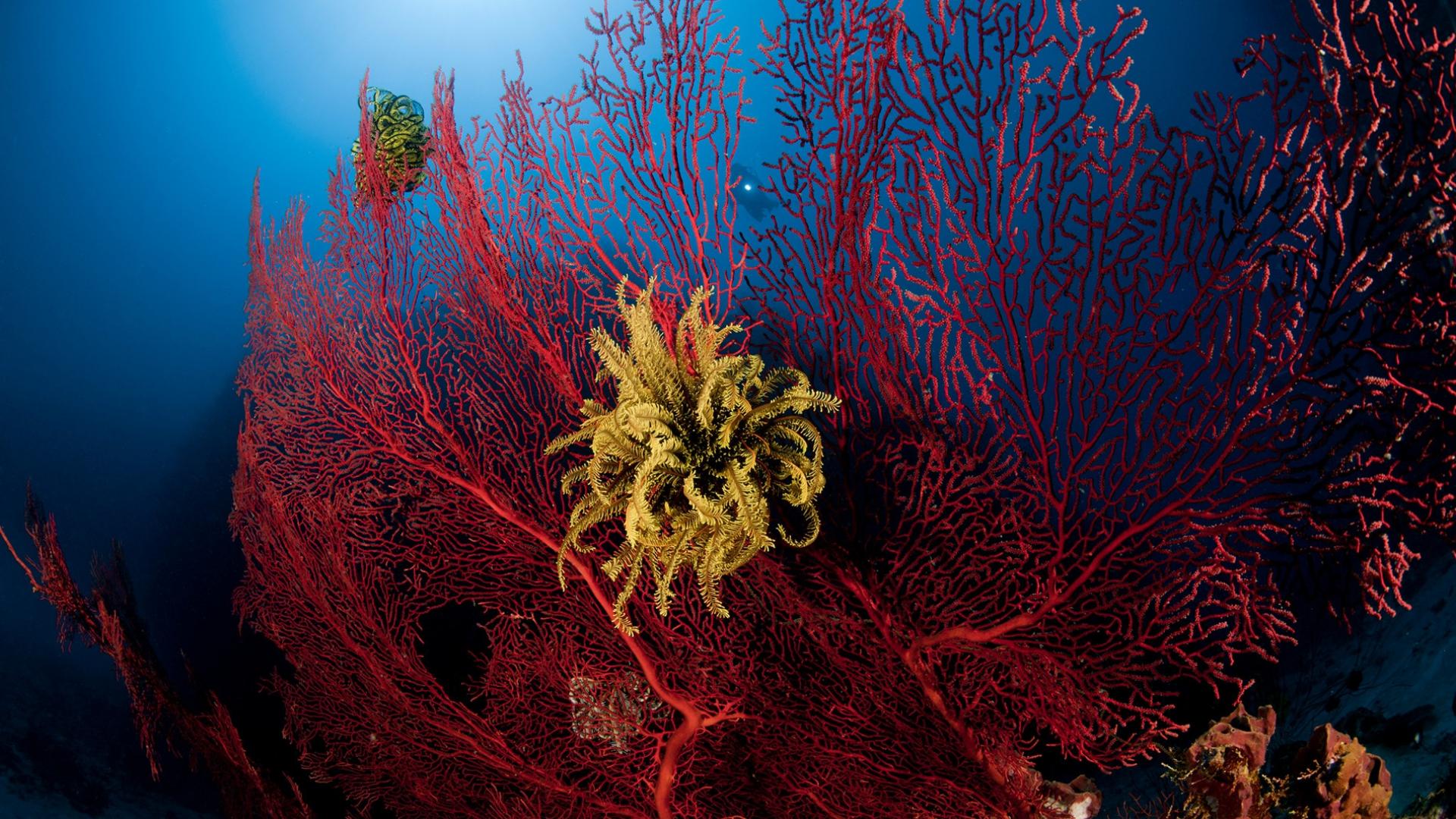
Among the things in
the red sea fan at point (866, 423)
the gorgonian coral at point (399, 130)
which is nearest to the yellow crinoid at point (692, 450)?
the red sea fan at point (866, 423)

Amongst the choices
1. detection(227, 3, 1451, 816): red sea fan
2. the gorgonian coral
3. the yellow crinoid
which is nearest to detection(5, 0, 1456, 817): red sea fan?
detection(227, 3, 1451, 816): red sea fan

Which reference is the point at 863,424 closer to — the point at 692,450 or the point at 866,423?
the point at 866,423

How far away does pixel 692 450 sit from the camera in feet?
7.13

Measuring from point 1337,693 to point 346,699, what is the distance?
9.62 m

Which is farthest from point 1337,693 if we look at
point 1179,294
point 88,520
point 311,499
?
point 88,520

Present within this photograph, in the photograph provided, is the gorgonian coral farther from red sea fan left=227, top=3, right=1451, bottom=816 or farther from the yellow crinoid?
the yellow crinoid

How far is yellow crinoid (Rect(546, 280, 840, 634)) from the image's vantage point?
6.84 feet

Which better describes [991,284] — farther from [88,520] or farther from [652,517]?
[88,520]

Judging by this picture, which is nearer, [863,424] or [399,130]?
[863,424]

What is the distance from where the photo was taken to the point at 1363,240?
6.53ft

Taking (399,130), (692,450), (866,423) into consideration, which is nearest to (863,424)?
(866,423)

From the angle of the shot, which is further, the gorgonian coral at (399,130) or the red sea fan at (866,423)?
the gorgonian coral at (399,130)

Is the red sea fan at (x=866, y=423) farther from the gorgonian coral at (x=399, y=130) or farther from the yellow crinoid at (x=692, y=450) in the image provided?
the gorgonian coral at (x=399, y=130)

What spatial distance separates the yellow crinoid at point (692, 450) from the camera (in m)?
2.08
